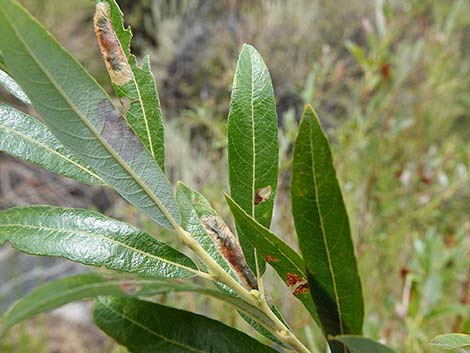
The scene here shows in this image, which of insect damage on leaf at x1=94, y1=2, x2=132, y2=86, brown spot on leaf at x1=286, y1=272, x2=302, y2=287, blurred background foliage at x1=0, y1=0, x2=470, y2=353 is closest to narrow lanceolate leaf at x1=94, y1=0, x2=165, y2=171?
insect damage on leaf at x1=94, y1=2, x2=132, y2=86

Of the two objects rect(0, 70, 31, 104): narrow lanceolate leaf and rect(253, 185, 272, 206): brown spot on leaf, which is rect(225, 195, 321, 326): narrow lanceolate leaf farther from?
rect(0, 70, 31, 104): narrow lanceolate leaf

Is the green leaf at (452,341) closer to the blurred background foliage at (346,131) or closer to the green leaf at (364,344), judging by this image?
the green leaf at (364,344)

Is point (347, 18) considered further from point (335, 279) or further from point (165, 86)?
point (335, 279)

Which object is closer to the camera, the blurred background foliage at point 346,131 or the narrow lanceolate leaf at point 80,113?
the narrow lanceolate leaf at point 80,113

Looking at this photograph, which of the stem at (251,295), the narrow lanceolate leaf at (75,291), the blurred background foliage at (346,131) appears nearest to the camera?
the narrow lanceolate leaf at (75,291)

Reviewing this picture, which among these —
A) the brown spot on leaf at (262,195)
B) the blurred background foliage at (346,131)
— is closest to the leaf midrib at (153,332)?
the brown spot on leaf at (262,195)

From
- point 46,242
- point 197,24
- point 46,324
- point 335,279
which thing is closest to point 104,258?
point 46,242
